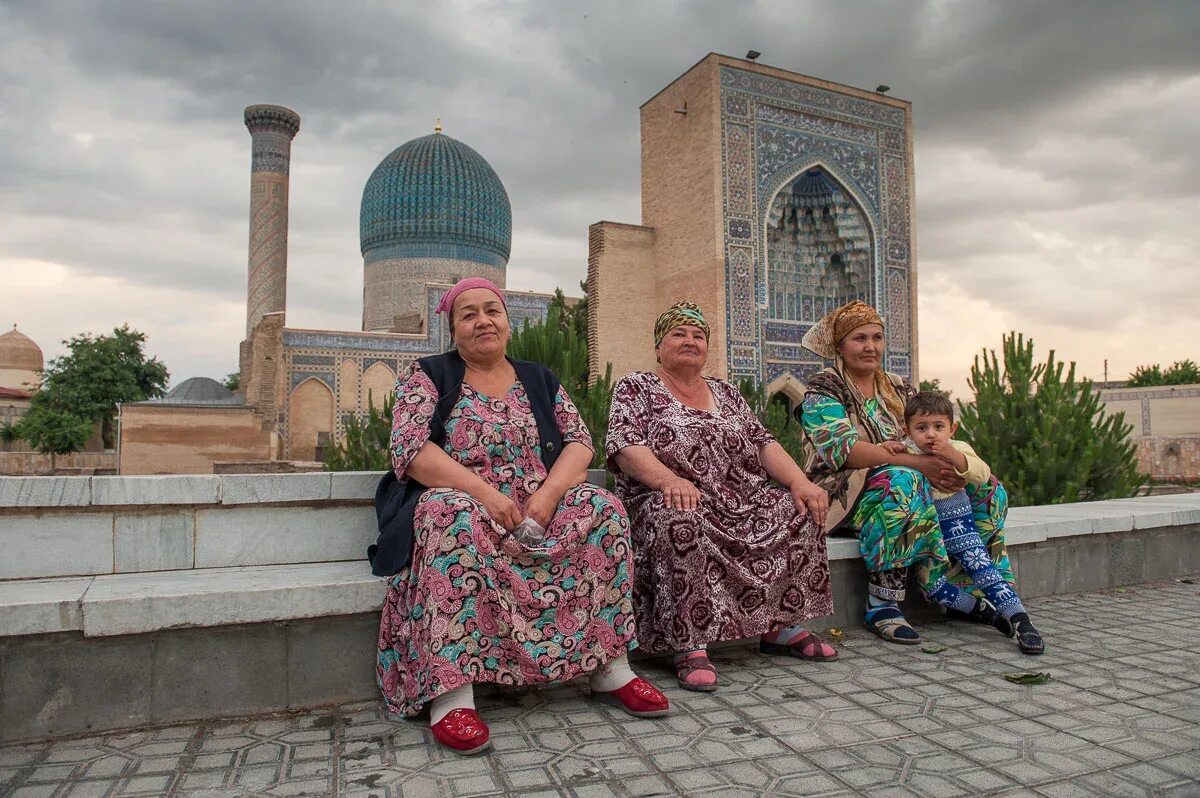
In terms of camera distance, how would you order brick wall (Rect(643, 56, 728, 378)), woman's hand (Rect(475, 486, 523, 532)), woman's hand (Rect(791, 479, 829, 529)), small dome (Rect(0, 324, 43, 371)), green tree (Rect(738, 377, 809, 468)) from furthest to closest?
small dome (Rect(0, 324, 43, 371))
brick wall (Rect(643, 56, 728, 378))
green tree (Rect(738, 377, 809, 468))
woman's hand (Rect(791, 479, 829, 529))
woman's hand (Rect(475, 486, 523, 532))

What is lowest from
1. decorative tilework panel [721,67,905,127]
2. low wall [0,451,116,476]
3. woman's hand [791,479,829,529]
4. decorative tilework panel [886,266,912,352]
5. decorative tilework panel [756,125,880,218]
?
low wall [0,451,116,476]

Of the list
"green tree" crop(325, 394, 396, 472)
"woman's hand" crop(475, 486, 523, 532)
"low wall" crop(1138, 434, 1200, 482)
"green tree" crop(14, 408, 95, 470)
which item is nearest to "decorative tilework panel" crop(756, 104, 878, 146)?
"low wall" crop(1138, 434, 1200, 482)

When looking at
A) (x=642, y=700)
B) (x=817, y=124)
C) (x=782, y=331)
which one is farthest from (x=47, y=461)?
(x=642, y=700)

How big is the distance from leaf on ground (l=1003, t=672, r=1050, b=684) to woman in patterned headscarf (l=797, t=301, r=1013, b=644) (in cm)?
46

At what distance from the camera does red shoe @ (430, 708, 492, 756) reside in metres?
1.96

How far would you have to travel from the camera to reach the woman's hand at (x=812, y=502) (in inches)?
109

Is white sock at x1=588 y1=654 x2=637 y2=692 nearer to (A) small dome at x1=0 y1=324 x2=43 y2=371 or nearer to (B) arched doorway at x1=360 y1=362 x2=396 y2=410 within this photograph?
(B) arched doorway at x1=360 y1=362 x2=396 y2=410

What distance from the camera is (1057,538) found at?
12.7 ft

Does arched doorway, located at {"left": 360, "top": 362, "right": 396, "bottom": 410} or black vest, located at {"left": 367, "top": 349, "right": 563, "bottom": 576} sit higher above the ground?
arched doorway, located at {"left": 360, "top": 362, "right": 396, "bottom": 410}

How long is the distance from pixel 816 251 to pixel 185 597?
15828mm

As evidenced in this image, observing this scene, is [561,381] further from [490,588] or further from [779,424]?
[779,424]

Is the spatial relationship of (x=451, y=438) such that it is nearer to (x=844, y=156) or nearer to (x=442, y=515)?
(x=442, y=515)

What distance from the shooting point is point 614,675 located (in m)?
2.30

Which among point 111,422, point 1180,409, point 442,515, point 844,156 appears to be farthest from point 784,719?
point 111,422
